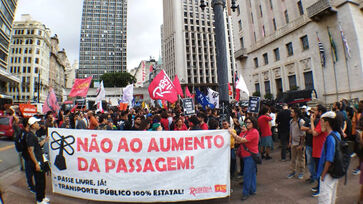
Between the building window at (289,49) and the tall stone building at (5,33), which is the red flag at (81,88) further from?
the tall stone building at (5,33)

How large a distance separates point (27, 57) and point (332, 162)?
7822cm

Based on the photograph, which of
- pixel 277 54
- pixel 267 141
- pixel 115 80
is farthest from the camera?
pixel 115 80

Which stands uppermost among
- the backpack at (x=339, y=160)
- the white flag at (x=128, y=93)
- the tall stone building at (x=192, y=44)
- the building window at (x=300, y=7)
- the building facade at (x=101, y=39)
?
the building facade at (x=101, y=39)

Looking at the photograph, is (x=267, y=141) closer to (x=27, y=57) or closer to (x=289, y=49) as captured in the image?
(x=289, y=49)

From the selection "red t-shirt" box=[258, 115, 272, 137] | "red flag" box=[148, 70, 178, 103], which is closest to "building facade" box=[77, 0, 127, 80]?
"red flag" box=[148, 70, 178, 103]

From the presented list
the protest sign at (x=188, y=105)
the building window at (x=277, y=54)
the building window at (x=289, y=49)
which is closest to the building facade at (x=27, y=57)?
the protest sign at (x=188, y=105)

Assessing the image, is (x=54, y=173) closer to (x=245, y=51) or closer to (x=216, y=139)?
(x=216, y=139)

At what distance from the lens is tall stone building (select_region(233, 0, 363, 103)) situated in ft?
56.2

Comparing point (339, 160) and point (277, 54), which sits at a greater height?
point (277, 54)

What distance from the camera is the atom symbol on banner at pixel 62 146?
414 cm

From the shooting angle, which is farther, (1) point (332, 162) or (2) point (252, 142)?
(2) point (252, 142)

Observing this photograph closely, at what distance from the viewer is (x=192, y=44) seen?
217ft

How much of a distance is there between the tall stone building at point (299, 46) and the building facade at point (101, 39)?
96.8 metres

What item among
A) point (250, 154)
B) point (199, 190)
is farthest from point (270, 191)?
point (199, 190)
